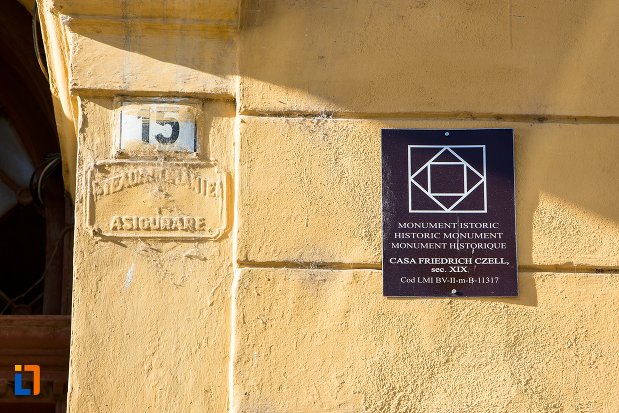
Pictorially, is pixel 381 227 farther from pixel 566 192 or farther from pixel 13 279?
pixel 13 279

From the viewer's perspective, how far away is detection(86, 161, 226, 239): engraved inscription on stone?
11.2 ft

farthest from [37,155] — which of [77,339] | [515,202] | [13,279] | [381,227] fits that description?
[515,202]

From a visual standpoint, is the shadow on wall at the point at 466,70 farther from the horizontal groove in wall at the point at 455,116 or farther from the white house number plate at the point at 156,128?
the white house number plate at the point at 156,128

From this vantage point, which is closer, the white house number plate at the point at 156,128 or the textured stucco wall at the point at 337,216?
the textured stucco wall at the point at 337,216

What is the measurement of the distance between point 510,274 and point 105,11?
177 cm

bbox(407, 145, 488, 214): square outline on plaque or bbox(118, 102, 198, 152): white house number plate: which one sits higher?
bbox(118, 102, 198, 152): white house number plate

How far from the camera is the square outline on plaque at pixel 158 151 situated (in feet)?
11.4

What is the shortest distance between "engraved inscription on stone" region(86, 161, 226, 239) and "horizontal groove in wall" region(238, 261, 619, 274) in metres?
0.20

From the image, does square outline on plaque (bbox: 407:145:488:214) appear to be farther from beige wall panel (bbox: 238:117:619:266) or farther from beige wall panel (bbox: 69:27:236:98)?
beige wall panel (bbox: 69:27:236:98)

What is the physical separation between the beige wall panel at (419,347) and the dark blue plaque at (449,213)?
66 millimetres

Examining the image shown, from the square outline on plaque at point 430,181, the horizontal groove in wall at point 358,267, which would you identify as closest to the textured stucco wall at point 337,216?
the horizontal groove in wall at point 358,267

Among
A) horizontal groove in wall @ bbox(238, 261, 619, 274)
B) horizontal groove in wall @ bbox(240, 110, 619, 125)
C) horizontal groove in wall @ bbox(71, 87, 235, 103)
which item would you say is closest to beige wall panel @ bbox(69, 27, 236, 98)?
horizontal groove in wall @ bbox(71, 87, 235, 103)

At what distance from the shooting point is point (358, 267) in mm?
3383

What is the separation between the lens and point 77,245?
342 cm
